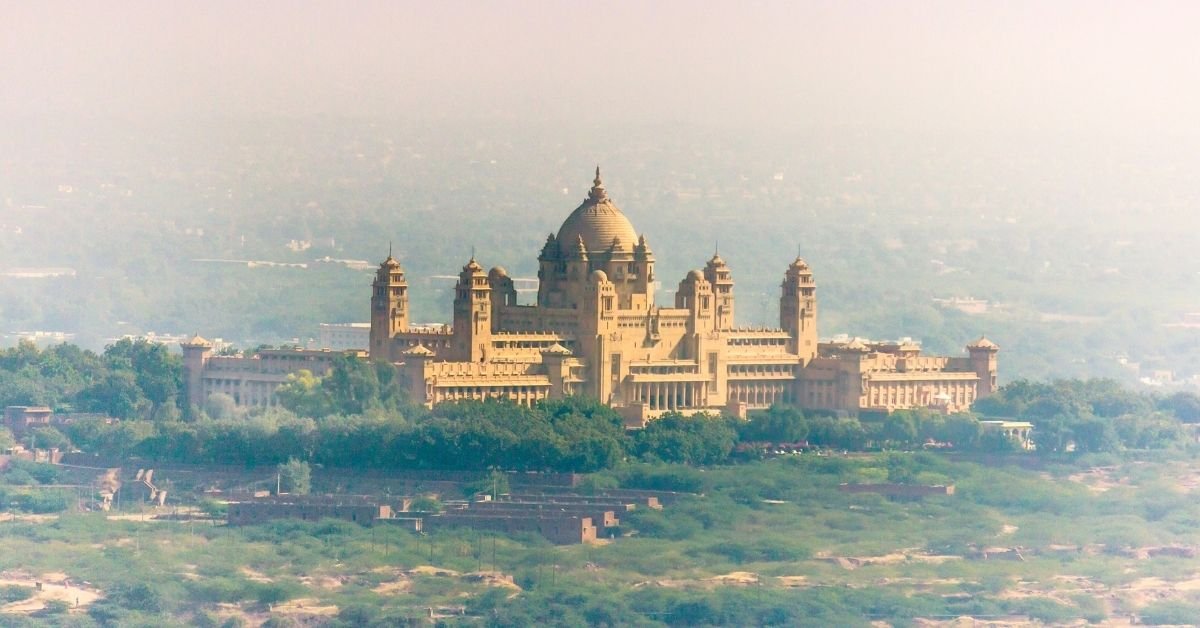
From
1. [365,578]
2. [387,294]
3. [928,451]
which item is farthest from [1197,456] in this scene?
[365,578]

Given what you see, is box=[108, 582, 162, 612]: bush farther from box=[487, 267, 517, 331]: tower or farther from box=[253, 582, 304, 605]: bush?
box=[487, 267, 517, 331]: tower

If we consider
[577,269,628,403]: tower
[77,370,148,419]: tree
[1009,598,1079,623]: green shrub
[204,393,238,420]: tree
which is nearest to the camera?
[1009,598,1079,623]: green shrub

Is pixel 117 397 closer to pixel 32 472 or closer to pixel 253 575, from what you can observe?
pixel 32 472

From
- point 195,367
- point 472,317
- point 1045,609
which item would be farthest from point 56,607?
point 195,367

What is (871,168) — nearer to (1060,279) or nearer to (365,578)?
(1060,279)

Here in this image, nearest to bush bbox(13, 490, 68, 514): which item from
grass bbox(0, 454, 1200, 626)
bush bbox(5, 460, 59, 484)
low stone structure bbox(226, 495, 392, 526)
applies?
grass bbox(0, 454, 1200, 626)

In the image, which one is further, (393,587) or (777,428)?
(777,428)
